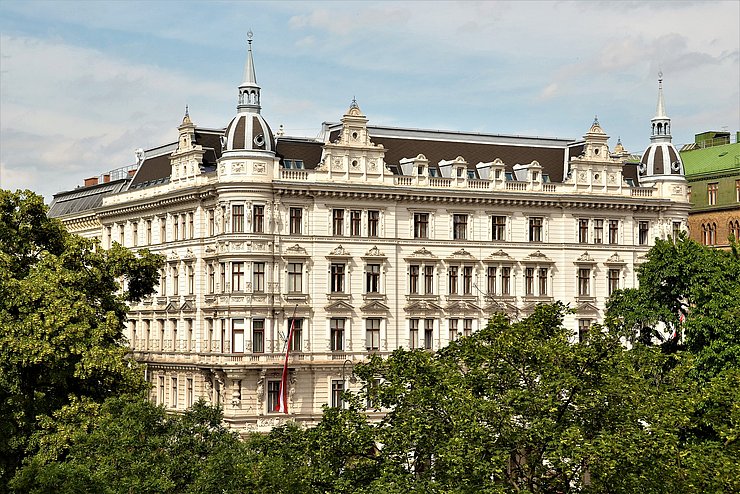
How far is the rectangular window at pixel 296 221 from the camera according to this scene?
299 ft

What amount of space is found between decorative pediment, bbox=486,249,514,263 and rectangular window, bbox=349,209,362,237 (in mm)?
10496

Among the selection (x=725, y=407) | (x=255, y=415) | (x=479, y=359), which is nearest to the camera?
(x=479, y=359)

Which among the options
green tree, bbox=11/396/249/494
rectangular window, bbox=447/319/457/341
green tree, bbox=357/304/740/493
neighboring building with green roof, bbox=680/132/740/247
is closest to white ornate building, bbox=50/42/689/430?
rectangular window, bbox=447/319/457/341

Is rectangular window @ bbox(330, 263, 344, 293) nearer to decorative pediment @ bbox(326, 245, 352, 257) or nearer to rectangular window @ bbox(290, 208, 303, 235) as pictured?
decorative pediment @ bbox(326, 245, 352, 257)

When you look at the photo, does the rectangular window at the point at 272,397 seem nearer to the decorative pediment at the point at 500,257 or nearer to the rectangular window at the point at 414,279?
the rectangular window at the point at 414,279

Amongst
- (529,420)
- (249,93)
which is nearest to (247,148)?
(249,93)

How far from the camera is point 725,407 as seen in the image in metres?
61.3

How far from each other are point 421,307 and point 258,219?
13824 millimetres

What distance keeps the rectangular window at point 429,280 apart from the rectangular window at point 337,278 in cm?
659

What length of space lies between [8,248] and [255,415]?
1036 inches

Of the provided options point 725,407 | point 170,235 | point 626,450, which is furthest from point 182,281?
point 626,450

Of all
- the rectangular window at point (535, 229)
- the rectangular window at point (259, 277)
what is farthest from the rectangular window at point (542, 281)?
the rectangular window at point (259, 277)

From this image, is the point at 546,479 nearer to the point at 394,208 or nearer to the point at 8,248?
the point at 8,248

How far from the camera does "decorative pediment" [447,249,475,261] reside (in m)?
96.2
